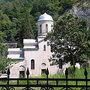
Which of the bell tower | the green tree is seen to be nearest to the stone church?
the bell tower

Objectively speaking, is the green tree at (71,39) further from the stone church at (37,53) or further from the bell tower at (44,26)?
the stone church at (37,53)

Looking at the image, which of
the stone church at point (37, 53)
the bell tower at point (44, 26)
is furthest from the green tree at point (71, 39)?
the stone church at point (37, 53)

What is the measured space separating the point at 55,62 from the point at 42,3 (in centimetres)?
5413

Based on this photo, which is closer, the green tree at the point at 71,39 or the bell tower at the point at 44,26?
the green tree at the point at 71,39

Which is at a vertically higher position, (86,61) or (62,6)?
(62,6)

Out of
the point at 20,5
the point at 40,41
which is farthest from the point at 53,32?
the point at 20,5

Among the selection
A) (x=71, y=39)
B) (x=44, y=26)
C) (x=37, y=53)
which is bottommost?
(x=37, y=53)

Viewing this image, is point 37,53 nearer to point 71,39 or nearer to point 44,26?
point 44,26

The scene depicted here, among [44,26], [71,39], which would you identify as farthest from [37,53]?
[71,39]

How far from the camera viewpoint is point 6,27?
76.4 meters

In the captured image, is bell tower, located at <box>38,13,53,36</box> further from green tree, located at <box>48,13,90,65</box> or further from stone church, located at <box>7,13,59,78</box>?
green tree, located at <box>48,13,90,65</box>

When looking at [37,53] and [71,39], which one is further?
[37,53]

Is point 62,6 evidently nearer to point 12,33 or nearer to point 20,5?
point 20,5

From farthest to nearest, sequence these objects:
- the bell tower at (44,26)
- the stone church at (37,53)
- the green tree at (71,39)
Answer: the stone church at (37,53)
the bell tower at (44,26)
the green tree at (71,39)
